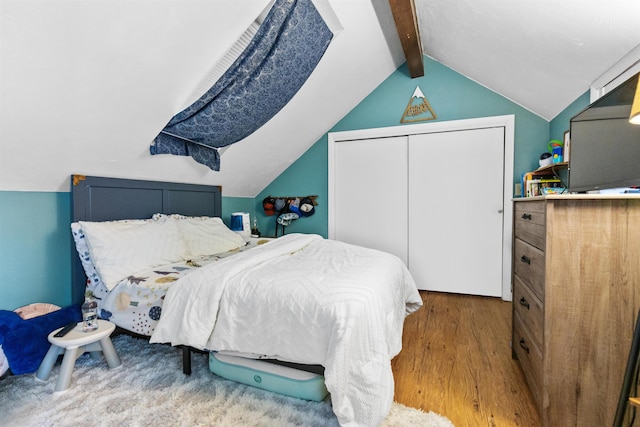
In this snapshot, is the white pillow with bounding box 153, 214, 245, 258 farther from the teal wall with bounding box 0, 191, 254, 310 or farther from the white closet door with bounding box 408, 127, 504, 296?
the white closet door with bounding box 408, 127, 504, 296

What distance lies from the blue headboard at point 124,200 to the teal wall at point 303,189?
13cm

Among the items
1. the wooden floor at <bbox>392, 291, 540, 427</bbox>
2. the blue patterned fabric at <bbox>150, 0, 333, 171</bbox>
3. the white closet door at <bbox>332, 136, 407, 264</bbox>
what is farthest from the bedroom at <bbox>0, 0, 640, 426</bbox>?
the wooden floor at <bbox>392, 291, 540, 427</bbox>

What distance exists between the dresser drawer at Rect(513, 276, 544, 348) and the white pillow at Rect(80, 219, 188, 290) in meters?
2.25

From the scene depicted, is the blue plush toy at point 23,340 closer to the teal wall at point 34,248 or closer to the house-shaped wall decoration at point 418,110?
the teal wall at point 34,248

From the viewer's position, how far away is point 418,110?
324 centimetres

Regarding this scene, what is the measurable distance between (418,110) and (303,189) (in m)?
1.67

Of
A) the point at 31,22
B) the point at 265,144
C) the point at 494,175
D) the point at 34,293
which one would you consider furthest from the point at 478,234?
the point at 34,293

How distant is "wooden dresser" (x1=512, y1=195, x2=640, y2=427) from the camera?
1.09 m

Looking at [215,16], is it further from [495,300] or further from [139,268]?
[495,300]

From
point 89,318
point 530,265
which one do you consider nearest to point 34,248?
point 89,318

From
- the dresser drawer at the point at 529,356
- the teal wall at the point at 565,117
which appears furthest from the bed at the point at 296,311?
the teal wall at the point at 565,117

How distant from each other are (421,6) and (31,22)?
7.89 feet

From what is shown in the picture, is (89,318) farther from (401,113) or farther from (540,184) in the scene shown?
(540,184)

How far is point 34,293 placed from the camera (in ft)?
6.33
